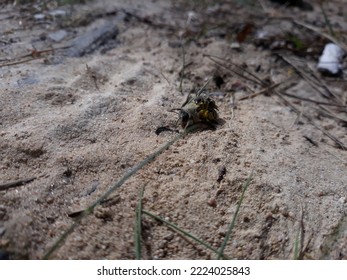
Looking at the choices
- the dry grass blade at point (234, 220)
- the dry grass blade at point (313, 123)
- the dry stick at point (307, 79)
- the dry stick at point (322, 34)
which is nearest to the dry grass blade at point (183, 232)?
the dry grass blade at point (234, 220)

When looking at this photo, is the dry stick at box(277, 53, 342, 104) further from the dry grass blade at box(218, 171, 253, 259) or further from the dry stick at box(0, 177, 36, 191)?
the dry stick at box(0, 177, 36, 191)

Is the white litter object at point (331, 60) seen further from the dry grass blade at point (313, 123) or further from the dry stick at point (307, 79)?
the dry grass blade at point (313, 123)

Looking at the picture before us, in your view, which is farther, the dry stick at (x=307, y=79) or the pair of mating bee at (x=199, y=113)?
the dry stick at (x=307, y=79)

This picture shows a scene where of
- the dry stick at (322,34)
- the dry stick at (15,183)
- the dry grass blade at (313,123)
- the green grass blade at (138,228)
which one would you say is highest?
the dry stick at (15,183)

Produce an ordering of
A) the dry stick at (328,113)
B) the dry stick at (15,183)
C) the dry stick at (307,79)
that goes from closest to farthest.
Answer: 1. the dry stick at (15,183)
2. the dry stick at (328,113)
3. the dry stick at (307,79)

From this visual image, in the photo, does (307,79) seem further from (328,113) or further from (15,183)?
(15,183)

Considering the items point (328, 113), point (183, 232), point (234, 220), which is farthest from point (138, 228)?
point (328, 113)

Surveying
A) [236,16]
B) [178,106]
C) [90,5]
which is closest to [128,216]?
[178,106]
